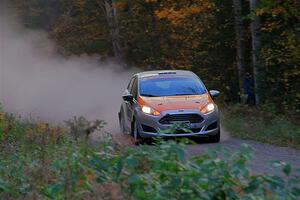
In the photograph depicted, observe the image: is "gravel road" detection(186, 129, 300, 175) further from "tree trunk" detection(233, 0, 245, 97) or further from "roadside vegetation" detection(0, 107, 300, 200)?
"tree trunk" detection(233, 0, 245, 97)

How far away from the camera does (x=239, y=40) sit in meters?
31.1

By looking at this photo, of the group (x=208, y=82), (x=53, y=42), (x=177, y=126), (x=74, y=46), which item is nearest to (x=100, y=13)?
(x=74, y=46)

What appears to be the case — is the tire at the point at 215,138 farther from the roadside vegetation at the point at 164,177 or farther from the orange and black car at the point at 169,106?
the roadside vegetation at the point at 164,177

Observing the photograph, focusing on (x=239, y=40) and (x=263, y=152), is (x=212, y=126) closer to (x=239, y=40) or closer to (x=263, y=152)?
(x=263, y=152)

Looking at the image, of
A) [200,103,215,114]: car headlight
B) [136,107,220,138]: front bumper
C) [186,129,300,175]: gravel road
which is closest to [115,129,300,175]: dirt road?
[186,129,300,175]: gravel road

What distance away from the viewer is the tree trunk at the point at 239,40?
3039 centimetres

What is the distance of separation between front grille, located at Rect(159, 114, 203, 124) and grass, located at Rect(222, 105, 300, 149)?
202cm

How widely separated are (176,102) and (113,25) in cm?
2414

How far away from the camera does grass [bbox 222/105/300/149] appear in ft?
66.1

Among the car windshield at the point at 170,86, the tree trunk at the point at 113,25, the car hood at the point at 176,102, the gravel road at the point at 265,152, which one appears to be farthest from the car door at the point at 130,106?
the tree trunk at the point at 113,25

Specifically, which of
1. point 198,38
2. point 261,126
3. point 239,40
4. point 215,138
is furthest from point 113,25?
point 215,138

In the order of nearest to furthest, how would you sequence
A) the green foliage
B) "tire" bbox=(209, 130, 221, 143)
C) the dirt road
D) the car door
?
the dirt road
"tire" bbox=(209, 130, 221, 143)
the car door
the green foliage

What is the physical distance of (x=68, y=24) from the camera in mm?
51500

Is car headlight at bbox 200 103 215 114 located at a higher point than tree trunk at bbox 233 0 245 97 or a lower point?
higher
